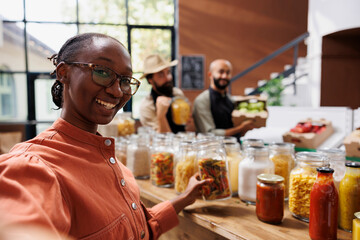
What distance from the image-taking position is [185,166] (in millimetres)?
1498

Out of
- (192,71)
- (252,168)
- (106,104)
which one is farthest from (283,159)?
(192,71)

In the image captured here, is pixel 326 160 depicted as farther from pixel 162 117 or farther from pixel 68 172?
pixel 162 117

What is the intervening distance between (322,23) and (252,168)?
214 inches

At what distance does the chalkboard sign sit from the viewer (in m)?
6.56

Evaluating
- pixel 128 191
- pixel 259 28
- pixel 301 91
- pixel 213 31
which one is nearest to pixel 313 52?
pixel 301 91

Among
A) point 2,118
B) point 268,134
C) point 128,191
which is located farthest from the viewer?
point 2,118

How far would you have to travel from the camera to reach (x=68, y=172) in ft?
2.61

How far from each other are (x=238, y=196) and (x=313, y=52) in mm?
5810

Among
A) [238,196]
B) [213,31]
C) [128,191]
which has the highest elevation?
[213,31]

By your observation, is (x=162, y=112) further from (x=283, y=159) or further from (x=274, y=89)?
(x=274, y=89)

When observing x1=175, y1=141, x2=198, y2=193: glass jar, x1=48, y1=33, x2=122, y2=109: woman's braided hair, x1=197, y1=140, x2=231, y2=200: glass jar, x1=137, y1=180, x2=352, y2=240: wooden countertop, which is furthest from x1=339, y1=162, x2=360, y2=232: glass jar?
x1=48, y1=33, x2=122, y2=109: woman's braided hair

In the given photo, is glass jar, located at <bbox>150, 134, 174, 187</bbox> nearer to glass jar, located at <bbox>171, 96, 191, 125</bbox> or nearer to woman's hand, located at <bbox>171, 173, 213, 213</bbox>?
woman's hand, located at <bbox>171, 173, 213, 213</bbox>

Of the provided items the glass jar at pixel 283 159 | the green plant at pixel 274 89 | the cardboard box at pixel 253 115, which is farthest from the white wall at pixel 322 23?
the glass jar at pixel 283 159

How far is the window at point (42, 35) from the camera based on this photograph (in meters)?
5.95
